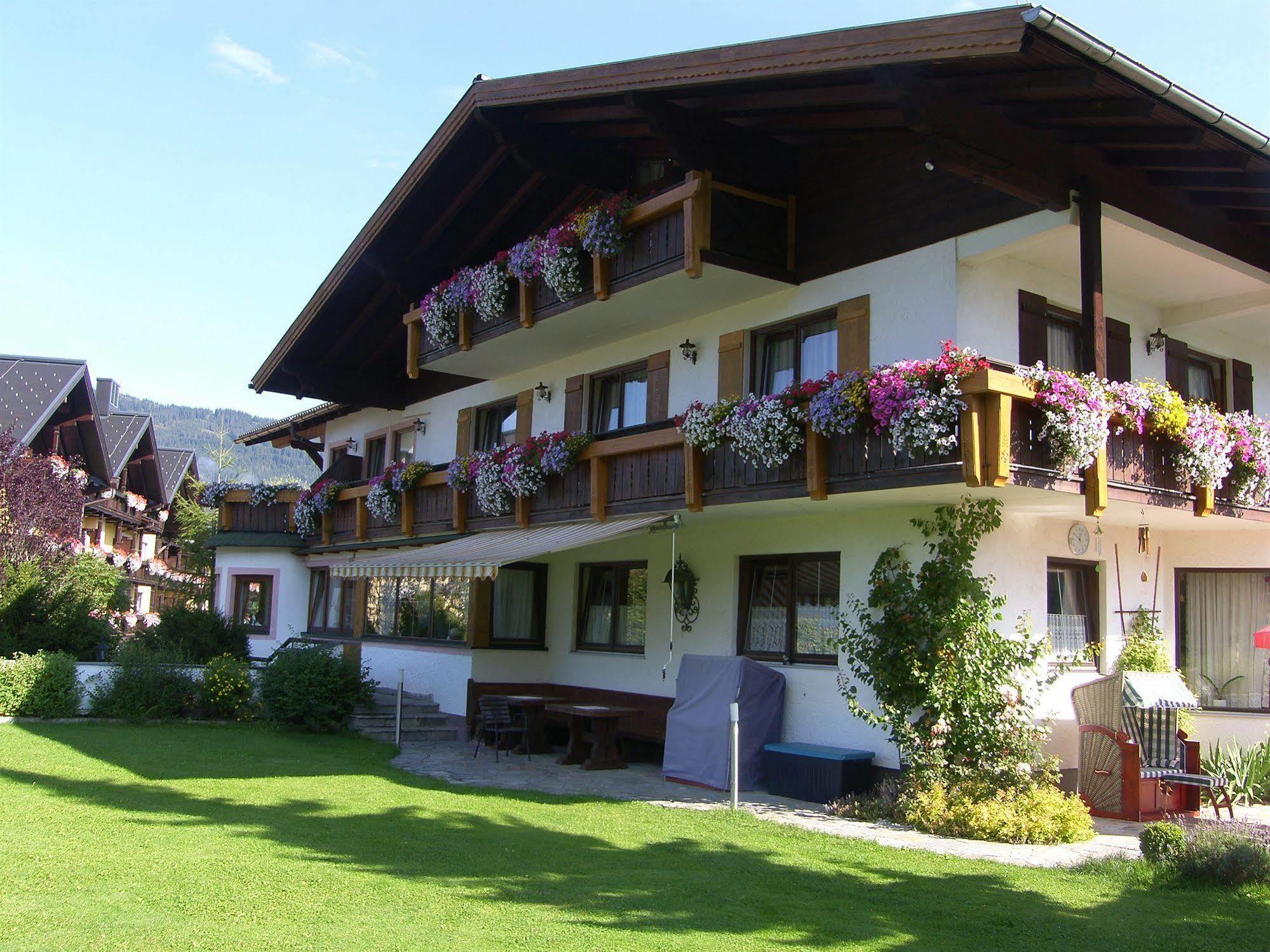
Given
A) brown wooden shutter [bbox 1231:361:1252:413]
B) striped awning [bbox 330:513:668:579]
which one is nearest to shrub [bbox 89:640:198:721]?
striped awning [bbox 330:513:668:579]

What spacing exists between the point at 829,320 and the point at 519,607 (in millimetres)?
7779

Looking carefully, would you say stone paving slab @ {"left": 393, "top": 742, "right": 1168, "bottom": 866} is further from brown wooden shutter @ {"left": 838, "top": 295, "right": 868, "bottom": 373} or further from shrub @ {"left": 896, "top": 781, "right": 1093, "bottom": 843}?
brown wooden shutter @ {"left": 838, "top": 295, "right": 868, "bottom": 373}

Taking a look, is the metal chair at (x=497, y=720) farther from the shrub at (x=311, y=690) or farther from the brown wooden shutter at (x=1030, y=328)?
the brown wooden shutter at (x=1030, y=328)

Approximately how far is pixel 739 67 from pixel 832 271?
2.96 metres

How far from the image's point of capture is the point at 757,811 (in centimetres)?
1175

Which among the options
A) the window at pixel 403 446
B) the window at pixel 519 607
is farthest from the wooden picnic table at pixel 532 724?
the window at pixel 403 446

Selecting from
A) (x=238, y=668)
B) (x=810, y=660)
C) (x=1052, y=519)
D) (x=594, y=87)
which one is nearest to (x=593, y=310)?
(x=594, y=87)

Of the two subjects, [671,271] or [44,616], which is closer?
[671,271]

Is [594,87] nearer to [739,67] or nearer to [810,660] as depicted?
[739,67]

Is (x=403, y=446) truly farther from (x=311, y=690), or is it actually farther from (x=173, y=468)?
(x=173, y=468)

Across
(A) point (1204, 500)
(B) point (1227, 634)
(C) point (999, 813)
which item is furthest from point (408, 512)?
(B) point (1227, 634)

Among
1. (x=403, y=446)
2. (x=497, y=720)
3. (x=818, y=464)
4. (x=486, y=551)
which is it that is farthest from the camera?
(x=403, y=446)

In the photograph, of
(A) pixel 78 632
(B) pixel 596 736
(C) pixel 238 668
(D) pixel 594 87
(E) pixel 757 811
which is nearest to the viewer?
(E) pixel 757 811

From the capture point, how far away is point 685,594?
50.7 ft
